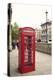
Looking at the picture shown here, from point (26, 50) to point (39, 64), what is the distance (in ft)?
0.77

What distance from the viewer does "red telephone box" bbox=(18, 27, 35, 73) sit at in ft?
7.43

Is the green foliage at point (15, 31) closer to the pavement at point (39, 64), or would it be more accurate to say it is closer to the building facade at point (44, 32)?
the pavement at point (39, 64)

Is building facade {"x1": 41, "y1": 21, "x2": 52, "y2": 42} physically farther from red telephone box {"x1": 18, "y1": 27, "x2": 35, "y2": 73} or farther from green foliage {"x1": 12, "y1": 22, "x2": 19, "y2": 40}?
green foliage {"x1": 12, "y1": 22, "x2": 19, "y2": 40}

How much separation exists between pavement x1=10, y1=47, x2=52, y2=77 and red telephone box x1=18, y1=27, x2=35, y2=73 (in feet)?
0.15

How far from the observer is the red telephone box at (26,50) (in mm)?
2266

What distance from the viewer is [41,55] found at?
235cm

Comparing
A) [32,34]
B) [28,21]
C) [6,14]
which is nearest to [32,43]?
[32,34]

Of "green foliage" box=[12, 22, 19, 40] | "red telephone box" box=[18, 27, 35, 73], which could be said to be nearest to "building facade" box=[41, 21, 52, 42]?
"red telephone box" box=[18, 27, 35, 73]

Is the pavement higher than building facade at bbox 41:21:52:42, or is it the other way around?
building facade at bbox 41:21:52:42

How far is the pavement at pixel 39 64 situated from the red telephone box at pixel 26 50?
0.04 metres

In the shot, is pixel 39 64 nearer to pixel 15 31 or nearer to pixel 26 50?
pixel 26 50

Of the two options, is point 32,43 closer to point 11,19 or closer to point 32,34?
point 32,34

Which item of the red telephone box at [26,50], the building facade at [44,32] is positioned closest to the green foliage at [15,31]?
the red telephone box at [26,50]

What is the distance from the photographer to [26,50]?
2.28 meters
